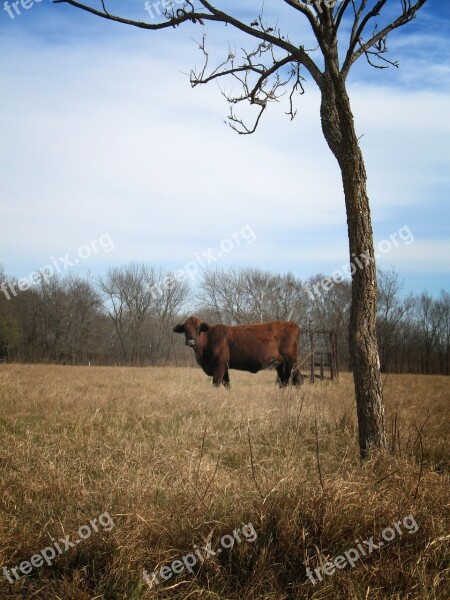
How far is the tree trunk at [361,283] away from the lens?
502 cm

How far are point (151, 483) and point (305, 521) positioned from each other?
1.35 meters

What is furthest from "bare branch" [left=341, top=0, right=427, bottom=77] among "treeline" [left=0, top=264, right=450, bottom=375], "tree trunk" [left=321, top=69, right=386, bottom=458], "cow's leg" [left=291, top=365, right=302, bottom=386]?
"treeline" [left=0, top=264, right=450, bottom=375]

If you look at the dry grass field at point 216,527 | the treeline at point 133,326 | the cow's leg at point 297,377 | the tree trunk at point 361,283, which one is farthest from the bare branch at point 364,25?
the treeline at point 133,326

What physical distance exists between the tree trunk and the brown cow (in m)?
9.89

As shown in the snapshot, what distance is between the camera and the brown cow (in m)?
15.1

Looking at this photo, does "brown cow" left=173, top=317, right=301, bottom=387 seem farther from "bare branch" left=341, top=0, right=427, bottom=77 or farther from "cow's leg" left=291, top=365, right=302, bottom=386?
"bare branch" left=341, top=0, right=427, bottom=77

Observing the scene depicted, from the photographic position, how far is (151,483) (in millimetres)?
3992

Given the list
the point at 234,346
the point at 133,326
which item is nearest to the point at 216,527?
the point at 234,346

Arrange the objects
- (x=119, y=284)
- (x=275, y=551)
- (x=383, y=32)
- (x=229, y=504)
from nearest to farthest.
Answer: (x=275, y=551), (x=229, y=504), (x=383, y=32), (x=119, y=284)

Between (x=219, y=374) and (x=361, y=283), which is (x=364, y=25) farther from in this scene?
(x=219, y=374)

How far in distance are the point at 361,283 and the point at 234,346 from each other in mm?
10480

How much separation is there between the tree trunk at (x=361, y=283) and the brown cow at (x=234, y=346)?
989 centimetres

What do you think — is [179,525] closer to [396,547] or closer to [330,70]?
[396,547]

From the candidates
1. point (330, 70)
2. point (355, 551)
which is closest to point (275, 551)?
point (355, 551)
